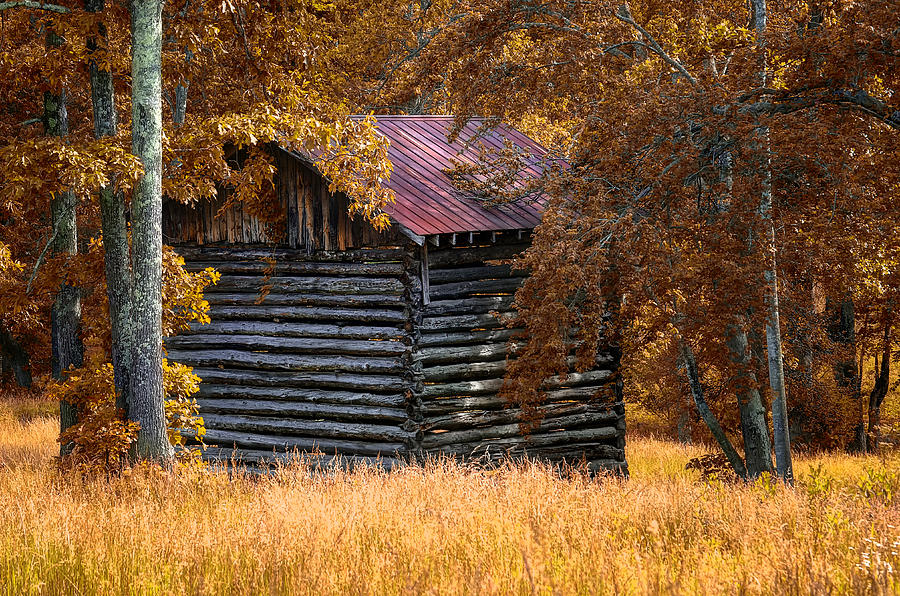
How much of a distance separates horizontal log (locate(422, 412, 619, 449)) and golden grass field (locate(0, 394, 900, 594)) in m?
4.91

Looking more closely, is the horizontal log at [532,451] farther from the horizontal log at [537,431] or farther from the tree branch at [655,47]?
the tree branch at [655,47]

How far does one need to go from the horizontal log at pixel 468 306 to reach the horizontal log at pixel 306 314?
47 cm

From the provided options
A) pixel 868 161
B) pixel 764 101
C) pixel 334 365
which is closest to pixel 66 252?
pixel 334 365

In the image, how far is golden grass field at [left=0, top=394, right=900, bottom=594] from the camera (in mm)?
3791

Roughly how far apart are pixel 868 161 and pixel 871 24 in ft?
4.35

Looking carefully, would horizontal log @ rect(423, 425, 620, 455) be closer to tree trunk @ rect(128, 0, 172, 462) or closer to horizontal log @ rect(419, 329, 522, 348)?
horizontal log @ rect(419, 329, 522, 348)

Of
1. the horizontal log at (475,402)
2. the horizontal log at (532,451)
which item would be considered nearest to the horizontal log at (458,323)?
the horizontal log at (475,402)

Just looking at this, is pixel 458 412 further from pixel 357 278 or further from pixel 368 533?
pixel 368 533

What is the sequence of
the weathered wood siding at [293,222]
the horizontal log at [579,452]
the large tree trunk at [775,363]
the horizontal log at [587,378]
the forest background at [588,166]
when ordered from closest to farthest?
the forest background at [588,166], the large tree trunk at [775,363], the weathered wood siding at [293,222], the horizontal log at [579,452], the horizontal log at [587,378]

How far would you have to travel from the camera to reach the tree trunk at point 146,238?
790 centimetres

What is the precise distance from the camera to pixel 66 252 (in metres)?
9.68

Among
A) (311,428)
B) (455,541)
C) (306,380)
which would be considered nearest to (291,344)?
(306,380)

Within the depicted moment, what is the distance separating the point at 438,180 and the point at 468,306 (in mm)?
2303

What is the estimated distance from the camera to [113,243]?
8430 mm
